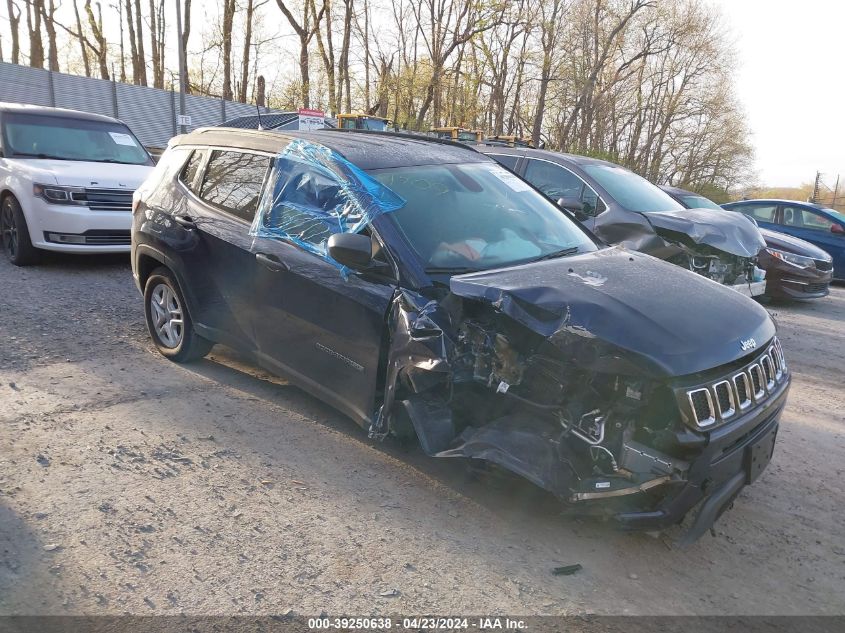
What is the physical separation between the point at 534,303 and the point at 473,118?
32207 mm

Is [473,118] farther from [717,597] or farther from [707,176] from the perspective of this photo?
[717,597]

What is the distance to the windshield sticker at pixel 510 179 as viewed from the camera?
4488 mm

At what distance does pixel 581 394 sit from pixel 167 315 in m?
3.58

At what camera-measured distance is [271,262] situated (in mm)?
4035

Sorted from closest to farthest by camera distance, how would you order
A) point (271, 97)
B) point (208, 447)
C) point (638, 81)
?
point (208, 447), point (271, 97), point (638, 81)

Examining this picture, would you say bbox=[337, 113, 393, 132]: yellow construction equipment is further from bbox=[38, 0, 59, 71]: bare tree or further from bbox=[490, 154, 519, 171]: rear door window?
bbox=[38, 0, 59, 71]: bare tree

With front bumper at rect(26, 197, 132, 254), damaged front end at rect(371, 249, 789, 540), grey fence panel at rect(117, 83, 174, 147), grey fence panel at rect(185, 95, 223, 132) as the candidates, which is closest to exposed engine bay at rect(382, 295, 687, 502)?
damaged front end at rect(371, 249, 789, 540)

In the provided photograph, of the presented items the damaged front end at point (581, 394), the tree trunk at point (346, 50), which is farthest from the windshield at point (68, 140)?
the tree trunk at point (346, 50)

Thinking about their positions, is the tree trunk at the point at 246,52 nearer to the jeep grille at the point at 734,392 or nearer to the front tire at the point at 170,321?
the front tire at the point at 170,321

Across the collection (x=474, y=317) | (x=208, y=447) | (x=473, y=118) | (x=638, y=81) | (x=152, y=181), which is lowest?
(x=208, y=447)

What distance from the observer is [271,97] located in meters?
36.5

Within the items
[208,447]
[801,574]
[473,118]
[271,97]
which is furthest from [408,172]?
[271,97]

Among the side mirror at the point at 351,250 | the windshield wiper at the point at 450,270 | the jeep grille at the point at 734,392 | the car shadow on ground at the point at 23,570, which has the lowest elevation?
the car shadow on ground at the point at 23,570

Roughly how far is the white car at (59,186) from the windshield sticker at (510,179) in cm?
515
